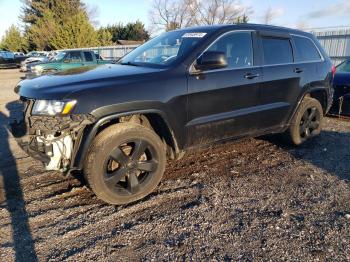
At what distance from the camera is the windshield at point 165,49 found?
3975 millimetres

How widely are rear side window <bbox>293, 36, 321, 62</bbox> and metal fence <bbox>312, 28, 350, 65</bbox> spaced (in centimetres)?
941

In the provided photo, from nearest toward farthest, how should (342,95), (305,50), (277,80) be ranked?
(277,80)
(305,50)
(342,95)

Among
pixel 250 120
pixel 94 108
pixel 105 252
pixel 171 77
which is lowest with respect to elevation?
pixel 105 252

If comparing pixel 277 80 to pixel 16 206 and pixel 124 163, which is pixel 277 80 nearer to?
pixel 124 163

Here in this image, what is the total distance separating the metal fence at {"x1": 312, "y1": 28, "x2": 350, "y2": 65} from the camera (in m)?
13.6

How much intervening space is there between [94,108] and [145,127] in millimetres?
652

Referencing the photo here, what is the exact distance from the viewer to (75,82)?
332 centimetres

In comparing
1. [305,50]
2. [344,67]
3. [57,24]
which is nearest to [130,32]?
[57,24]

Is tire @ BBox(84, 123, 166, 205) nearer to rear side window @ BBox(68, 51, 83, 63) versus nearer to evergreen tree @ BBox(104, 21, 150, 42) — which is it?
rear side window @ BBox(68, 51, 83, 63)

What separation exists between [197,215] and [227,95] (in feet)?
5.01

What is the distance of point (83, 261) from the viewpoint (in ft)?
8.68

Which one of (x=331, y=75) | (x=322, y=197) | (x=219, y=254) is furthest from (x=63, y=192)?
(x=331, y=75)

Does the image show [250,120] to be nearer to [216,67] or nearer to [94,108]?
[216,67]

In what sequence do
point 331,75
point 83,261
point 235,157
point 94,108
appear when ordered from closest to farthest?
point 83,261 < point 94,108 < point 235,157 < point 331,75
